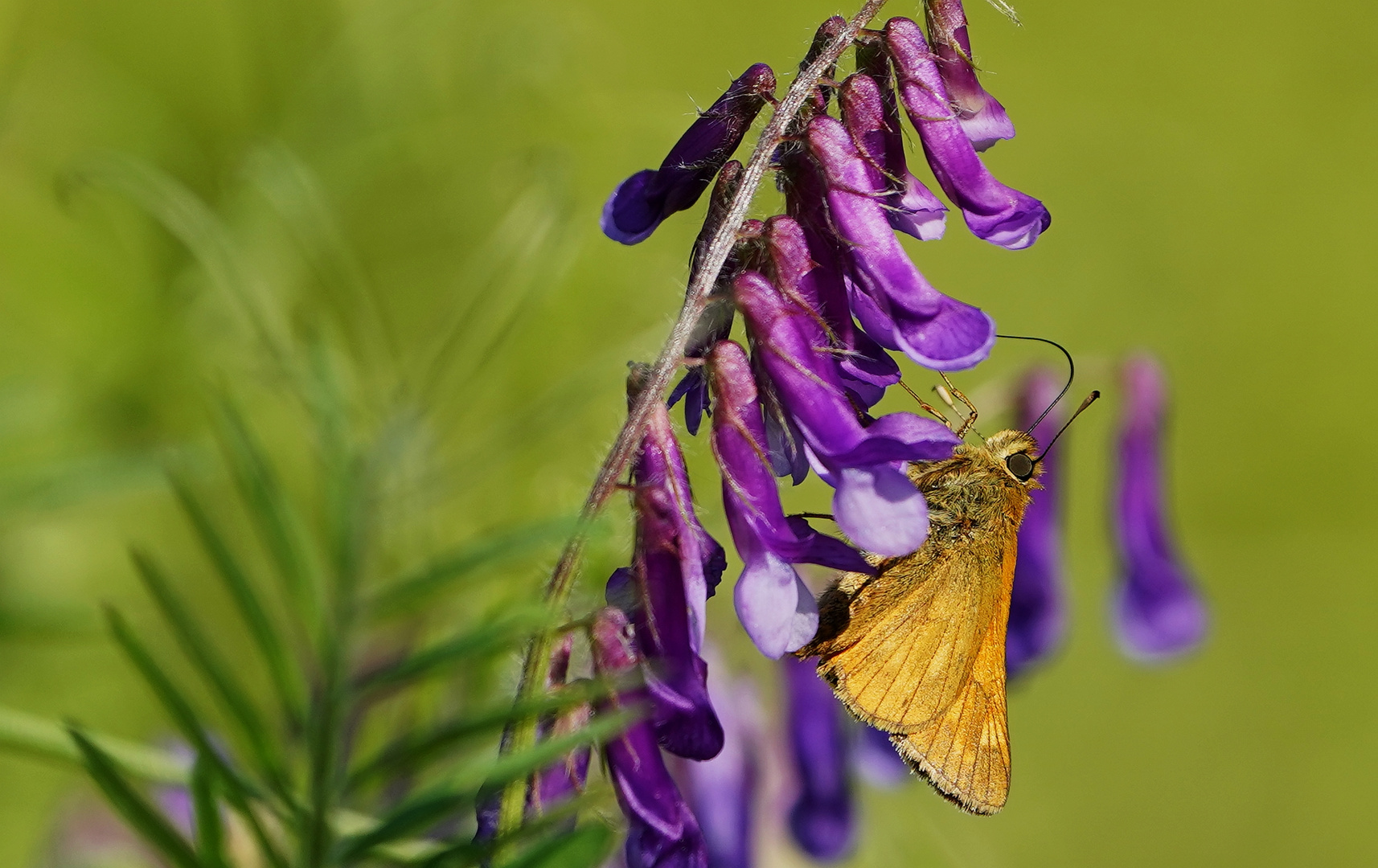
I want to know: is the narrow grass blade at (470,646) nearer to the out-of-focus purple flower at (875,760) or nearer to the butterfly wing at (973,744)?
the butterfly wing at (973,744)

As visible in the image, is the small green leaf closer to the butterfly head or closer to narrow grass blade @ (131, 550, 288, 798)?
narrow grass blade @ (131, 550, 288, 798)

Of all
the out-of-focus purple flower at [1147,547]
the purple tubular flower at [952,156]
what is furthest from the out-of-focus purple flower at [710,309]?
the out-of-focus purple flower at [1147,547]

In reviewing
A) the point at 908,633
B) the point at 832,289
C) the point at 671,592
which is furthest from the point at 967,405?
the point at 671,592

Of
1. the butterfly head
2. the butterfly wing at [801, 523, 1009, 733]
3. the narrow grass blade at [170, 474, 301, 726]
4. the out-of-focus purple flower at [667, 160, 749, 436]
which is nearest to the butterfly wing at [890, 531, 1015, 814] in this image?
the butterfly wing at [801, 523, 1009, 733]

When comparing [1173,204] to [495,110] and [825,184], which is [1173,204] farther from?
[825,184]

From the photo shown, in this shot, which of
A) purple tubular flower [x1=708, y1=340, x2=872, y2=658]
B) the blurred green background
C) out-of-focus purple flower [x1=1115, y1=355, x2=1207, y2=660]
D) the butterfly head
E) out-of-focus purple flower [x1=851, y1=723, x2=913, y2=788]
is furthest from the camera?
out-of-focus purple flower [x1=1115, y1=355, x2=1207, y2=660]

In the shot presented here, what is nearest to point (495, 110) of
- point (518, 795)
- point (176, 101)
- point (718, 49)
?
point (176, 101)
